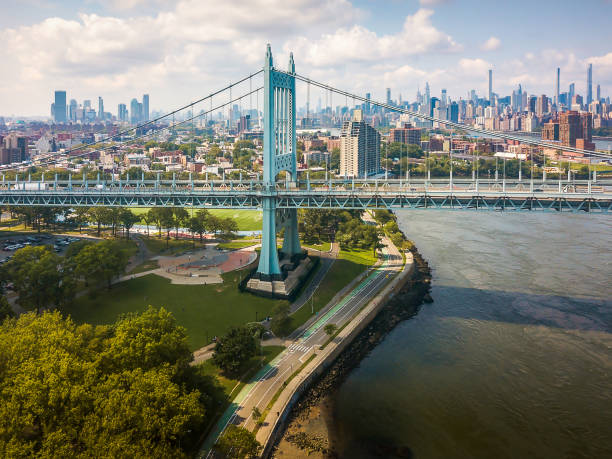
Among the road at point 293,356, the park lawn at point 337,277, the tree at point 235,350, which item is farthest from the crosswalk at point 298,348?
the tree at point 235,350

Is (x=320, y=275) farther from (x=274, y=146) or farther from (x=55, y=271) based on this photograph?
(x=55, y=271)

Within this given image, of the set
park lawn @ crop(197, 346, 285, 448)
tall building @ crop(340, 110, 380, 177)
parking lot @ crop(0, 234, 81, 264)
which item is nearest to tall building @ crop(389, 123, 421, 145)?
tall building @ crop(340, 110, 380, 177)

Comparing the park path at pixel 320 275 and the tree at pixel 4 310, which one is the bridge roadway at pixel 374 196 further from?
the tree at pixel 4 310

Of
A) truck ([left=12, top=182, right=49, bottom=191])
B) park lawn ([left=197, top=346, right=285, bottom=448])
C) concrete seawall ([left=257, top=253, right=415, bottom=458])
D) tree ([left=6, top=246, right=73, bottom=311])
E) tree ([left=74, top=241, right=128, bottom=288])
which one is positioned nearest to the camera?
concrete seawall ([left=257, top=253, right=415, bottom=458])

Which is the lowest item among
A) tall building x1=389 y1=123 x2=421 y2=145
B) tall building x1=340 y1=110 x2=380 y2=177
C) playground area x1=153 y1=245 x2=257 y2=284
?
playground area x1=153 y1=245 x2=257 y2=284

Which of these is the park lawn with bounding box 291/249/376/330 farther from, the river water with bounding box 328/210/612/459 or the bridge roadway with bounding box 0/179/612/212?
the bridge roadway with bounding box 0/179/612/212

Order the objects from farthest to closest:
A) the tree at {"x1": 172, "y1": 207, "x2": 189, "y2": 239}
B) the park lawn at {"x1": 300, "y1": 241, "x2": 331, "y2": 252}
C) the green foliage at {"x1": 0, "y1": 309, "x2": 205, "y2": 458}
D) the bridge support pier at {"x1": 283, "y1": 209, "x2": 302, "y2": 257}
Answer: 1. the tree at {"x1": 172, "y1": 207, "x2": 189, "y2": 239}
2. the park lawn at {"x1": 300, "y1": 241, "x2": 331, "y2": 252}
3. the bridge support pier at {"x1": 283, "y1": 209, "x2": 302, "y2": 257}
4. the green foliage at {"x1": 0, "y1": 309, "x2": 205, "y2": 458}

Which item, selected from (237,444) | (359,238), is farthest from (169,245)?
(237,444)
